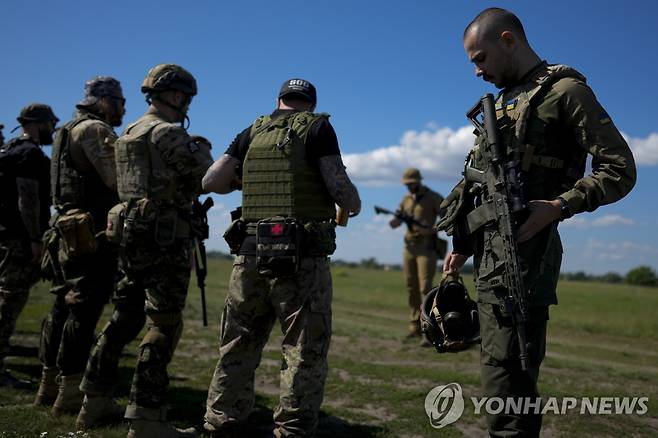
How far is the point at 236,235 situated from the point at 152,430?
1585 mm

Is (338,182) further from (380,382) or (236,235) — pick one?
(380,382)

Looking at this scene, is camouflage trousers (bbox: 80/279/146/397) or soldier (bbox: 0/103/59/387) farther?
soldier (bbox: 0/103/59/387)

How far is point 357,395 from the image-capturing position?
629cm

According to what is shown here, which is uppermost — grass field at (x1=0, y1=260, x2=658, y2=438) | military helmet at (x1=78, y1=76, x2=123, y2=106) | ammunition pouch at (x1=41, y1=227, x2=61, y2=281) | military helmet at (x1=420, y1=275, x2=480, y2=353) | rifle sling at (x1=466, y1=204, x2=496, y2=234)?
military helmet at (x1=78, y1=76, x2=123, y2=106)

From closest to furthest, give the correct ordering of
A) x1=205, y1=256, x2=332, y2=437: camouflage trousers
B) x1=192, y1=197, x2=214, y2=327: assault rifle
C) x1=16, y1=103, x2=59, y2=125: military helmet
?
x1=205, y1=256, x2=332, y2=437: camouflage trousers, x1=192, y1=197, x2=214, y2=327: assault rifle, x1=16, y1=103, x2=59, y2=125: military helmet

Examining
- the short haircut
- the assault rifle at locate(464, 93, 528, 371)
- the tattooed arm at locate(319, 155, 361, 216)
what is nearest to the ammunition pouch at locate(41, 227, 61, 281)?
the tattooed arm at locate(319, 155, 361, 216)

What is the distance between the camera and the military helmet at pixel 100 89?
18.1 ft

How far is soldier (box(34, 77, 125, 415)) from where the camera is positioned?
511cm

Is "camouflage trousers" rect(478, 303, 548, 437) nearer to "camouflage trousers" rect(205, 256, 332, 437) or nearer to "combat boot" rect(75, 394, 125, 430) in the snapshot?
"camouflage trousers" rect(205, 256, 332, 437)

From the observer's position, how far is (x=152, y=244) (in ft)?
15.1

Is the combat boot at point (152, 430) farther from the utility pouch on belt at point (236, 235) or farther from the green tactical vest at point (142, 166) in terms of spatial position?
the green tactical vest at point (142, 166)

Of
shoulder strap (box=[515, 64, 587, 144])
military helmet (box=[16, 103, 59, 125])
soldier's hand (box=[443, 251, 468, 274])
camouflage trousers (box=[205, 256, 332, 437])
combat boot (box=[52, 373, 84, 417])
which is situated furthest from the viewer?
military helmet (box=[16, 103, 59, 125])

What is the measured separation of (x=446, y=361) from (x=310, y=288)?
5.25 metres

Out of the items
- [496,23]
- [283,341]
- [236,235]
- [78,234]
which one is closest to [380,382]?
[283,341]
